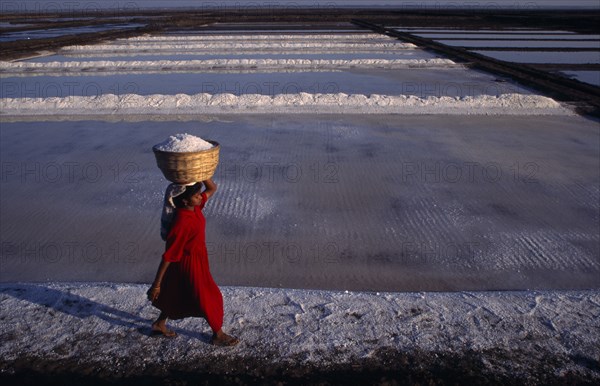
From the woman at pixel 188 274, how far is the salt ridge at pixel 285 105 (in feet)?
20.2

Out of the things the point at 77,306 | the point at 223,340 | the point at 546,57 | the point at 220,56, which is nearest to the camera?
the point at 223,340

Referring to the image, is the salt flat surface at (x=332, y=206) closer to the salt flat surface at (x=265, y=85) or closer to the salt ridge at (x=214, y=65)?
the salt flat surface at (x=265, y=85)

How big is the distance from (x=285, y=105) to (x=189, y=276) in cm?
656

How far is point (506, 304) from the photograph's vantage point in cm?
306

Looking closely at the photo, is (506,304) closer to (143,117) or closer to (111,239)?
(111,239)

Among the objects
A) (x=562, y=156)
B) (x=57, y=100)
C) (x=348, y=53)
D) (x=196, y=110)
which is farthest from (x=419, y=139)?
(x=348, y=53)

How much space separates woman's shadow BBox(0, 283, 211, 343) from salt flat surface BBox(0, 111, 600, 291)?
0.42 metres

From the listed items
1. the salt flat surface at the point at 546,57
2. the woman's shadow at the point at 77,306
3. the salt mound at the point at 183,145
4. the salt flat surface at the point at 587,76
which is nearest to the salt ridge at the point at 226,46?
the salt flat surface at the point at 546,57

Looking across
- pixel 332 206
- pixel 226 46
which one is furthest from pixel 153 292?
pixel 226 46

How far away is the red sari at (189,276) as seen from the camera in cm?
236

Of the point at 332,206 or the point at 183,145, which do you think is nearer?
the point at 183,145

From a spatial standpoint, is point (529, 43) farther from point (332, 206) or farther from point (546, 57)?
point (332, 206)

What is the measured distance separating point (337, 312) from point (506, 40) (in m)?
24.4

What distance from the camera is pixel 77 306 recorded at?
3.02m
